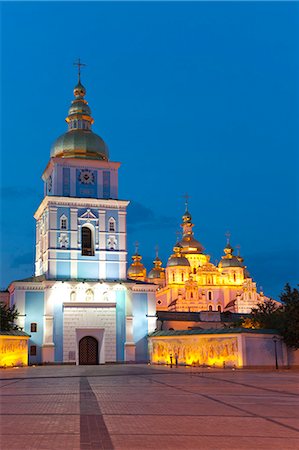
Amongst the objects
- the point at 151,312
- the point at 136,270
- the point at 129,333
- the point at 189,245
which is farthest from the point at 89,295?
the point at 189,245

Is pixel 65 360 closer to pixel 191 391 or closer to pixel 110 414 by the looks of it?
pixel 191 391

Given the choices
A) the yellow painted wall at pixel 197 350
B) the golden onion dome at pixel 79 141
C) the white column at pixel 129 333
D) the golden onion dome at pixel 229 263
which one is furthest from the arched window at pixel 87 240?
the golden onion dome at pixel 229 263

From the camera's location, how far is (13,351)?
41.2 metres

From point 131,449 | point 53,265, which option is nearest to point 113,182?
point 53,265

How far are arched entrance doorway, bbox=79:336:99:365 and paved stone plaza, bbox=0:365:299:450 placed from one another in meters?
28.7

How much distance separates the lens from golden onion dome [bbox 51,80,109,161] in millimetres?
52719

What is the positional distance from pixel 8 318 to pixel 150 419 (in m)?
34.4

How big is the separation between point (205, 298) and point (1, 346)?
5363 centimetres

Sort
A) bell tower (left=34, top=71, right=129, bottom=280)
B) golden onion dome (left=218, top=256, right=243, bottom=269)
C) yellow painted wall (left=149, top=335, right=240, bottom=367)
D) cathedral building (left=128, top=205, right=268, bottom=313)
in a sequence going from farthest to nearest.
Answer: golden onion dome (left=218, top=256, right=243, bottom=269) → cathedral building (left=128, top=205, right=268, bottom=313) → bell tower (left=34, top=71, right=129, bottom=280) → yellow painted wall (left=149, top=335, right=240, bottom=367)

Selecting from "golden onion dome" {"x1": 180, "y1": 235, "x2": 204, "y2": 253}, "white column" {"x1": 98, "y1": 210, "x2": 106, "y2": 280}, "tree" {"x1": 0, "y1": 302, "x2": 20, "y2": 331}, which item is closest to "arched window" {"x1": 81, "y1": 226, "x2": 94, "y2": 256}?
"white column" {"x1": 98, "y1": 210, "x2": 106, "y2": 280}

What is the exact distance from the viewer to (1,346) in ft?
129

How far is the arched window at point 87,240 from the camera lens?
5072 centimetres

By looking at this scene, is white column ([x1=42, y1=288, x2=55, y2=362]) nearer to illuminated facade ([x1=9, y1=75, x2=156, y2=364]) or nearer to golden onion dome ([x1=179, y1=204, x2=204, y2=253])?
illuminated facade ([x1=9, y1=75, x2=156, y2=364])

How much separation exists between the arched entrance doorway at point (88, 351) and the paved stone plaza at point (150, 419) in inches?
1128
